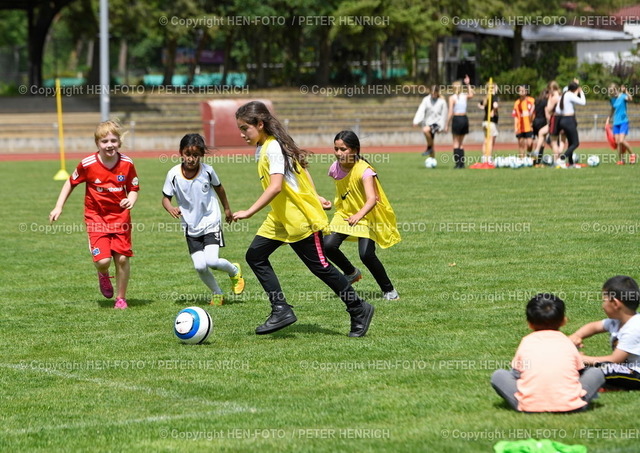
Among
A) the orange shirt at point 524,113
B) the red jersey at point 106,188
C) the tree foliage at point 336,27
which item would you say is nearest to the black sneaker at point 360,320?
the red jersey at point 106,188

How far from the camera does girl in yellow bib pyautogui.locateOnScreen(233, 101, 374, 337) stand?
25.8ft

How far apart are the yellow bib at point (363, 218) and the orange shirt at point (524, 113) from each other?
633 inches

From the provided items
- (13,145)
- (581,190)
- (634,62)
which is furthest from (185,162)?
(634,62)

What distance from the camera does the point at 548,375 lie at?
572cm

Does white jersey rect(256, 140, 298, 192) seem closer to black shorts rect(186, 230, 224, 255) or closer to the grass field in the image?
the grass field

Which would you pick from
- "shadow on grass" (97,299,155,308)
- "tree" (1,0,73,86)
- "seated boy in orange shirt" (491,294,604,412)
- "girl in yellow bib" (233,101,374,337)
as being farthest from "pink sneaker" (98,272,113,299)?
"tree" (1,0,73,86)

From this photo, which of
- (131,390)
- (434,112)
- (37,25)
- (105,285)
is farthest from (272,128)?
(37,25)

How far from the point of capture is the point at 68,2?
43.4m

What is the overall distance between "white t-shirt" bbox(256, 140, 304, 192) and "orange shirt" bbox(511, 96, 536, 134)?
58.6 ft

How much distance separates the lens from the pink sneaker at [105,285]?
9.78m

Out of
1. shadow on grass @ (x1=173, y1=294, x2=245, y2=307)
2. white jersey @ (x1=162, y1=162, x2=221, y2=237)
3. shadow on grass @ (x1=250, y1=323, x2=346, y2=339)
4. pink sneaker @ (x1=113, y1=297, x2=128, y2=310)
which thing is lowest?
shadow on grass @ (x1=173, y1=294, x2=245, y2=307)

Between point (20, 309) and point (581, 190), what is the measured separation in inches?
460

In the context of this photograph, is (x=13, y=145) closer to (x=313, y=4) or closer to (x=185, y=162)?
(x=313, y=4)

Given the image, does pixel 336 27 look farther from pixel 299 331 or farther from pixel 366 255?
pixel 299 331
